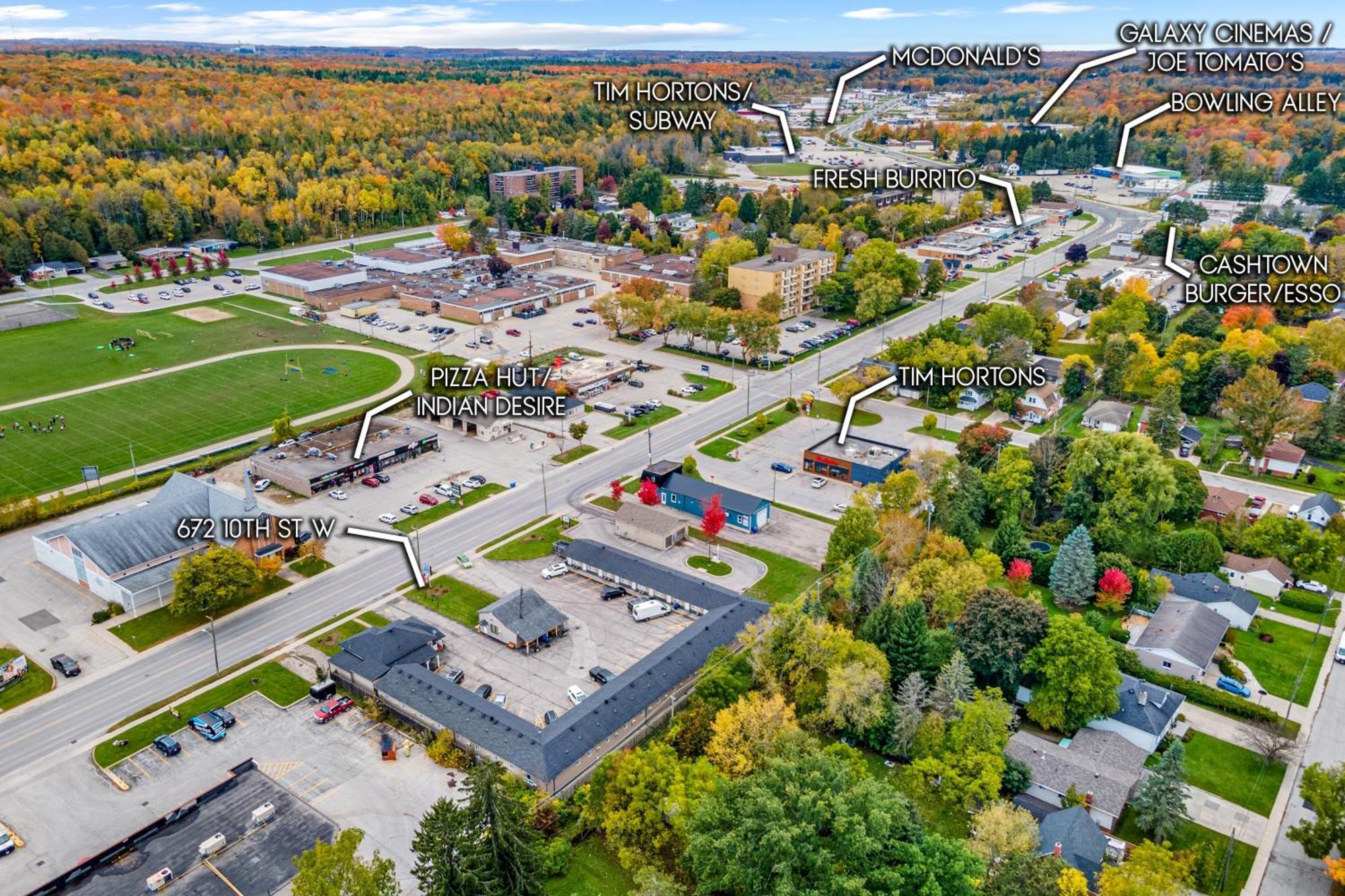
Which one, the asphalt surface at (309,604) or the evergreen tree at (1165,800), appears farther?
the asphalt surface at (309,604)

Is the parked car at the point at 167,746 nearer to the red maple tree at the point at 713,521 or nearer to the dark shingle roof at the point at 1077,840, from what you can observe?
the red maple tree at the point at 713,521

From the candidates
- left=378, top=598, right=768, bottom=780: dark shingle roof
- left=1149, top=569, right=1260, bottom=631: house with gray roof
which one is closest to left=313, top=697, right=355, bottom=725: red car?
left=378, top=598, right=768, bottom=780: dark shingle roof

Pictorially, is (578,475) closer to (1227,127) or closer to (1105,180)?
(1105,180)

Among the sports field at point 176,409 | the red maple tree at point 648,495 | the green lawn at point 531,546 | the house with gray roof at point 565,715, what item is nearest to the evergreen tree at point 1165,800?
the house with gray roof at point 565,715

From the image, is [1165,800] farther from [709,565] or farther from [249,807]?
[249,807]

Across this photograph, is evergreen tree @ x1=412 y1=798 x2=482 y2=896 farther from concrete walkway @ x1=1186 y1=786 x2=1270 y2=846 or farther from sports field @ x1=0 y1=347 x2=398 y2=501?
sports field @ x1=0 y1=347 x2=398 y2=501
